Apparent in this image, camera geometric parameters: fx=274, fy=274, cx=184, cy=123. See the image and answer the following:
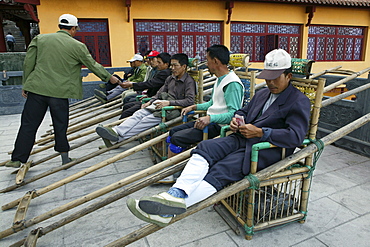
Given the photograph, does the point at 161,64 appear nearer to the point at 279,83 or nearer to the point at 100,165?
the point at 100,165

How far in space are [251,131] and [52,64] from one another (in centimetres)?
240

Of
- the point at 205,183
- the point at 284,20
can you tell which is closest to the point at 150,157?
the point at 205,183

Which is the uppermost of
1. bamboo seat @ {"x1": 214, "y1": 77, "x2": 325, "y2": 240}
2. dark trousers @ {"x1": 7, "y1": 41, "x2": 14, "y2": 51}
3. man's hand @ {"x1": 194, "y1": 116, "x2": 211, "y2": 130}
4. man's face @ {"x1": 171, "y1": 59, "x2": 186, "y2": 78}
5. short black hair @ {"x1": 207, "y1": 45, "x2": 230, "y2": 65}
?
dark trousers @ {"x1": 7, "y1": 41, "x2": 14, "y2": 51}

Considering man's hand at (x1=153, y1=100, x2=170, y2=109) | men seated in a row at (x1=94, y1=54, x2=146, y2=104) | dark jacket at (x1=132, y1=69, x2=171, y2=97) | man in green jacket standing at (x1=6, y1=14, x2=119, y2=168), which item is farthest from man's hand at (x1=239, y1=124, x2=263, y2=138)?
men seated in a row at (x1=94, y1=54, x2=146, y2=104)

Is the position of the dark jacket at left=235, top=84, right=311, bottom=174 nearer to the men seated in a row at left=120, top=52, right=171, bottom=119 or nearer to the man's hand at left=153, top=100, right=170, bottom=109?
the man's hand at left=153, top=100, right=170, bottom=109

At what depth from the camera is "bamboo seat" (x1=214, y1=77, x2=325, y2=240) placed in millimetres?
1964

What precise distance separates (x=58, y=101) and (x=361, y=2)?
41.9 feet

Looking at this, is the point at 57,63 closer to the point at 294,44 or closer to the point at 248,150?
Result: the point at 248,150

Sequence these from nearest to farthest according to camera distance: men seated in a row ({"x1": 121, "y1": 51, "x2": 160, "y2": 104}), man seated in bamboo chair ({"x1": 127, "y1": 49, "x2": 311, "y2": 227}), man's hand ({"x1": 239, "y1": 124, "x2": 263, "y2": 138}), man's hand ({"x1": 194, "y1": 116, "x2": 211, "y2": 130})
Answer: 1. man seated in bamboo chair ({"x1": 127, "y1": 49, "x2": 311, "y2": 227})
2. man's hand ({"x1": 239, "y1": 124, "x2": 263, "y2": 138})
3. man's hand ({"x1": 194, "y1": 116, "x2": 211, "y2": 130})
4. men seated in a row ({"x1": 121, "y1": 51, "x2": 160, "y2": 104})

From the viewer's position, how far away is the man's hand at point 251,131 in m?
1.88

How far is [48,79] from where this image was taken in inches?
121

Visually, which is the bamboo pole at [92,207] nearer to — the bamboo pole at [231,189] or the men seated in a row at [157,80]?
the bamboo pole at [231,189]

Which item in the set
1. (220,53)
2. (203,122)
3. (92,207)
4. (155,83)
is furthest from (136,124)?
(92,207)

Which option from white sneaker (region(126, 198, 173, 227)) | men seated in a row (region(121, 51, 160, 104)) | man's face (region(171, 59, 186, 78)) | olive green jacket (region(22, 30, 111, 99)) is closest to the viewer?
white sneaker (region(126, 198, 173, 227))
